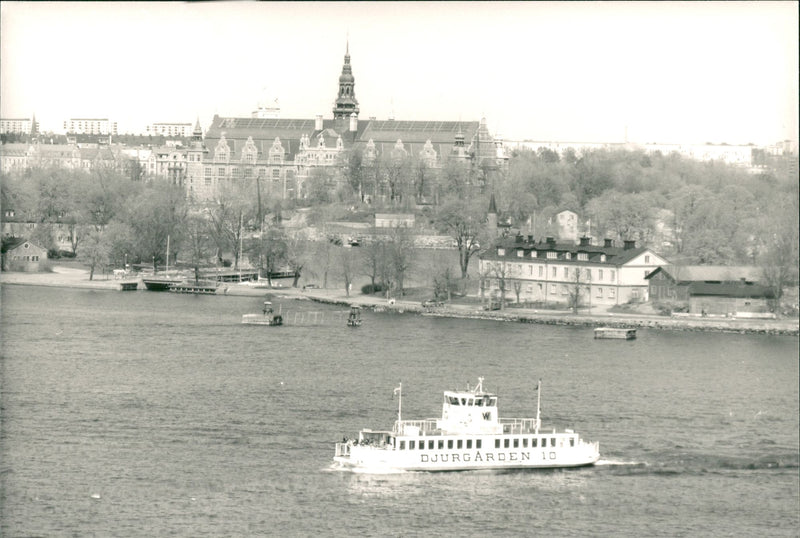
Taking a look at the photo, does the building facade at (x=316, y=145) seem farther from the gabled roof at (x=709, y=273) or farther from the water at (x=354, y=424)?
the water at (x=354, y=424)

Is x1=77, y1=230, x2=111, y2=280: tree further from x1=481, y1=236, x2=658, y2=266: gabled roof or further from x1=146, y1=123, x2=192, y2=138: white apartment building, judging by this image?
x1=146, y1=123, x2=192, y2=138: white apartment building

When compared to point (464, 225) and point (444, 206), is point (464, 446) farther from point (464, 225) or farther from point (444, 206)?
point (444, 206)

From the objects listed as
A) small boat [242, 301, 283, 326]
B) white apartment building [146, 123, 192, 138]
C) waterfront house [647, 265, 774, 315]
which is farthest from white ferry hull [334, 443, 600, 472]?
white apartment building [146, 123, 192, 138]

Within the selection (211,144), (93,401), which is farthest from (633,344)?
(211,144)

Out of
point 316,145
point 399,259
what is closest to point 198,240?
point 399,259

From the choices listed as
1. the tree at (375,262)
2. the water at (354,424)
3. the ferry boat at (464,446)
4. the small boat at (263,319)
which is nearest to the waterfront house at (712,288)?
the water at (354,424)

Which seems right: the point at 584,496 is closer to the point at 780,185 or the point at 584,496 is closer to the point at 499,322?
the point at 499,322
